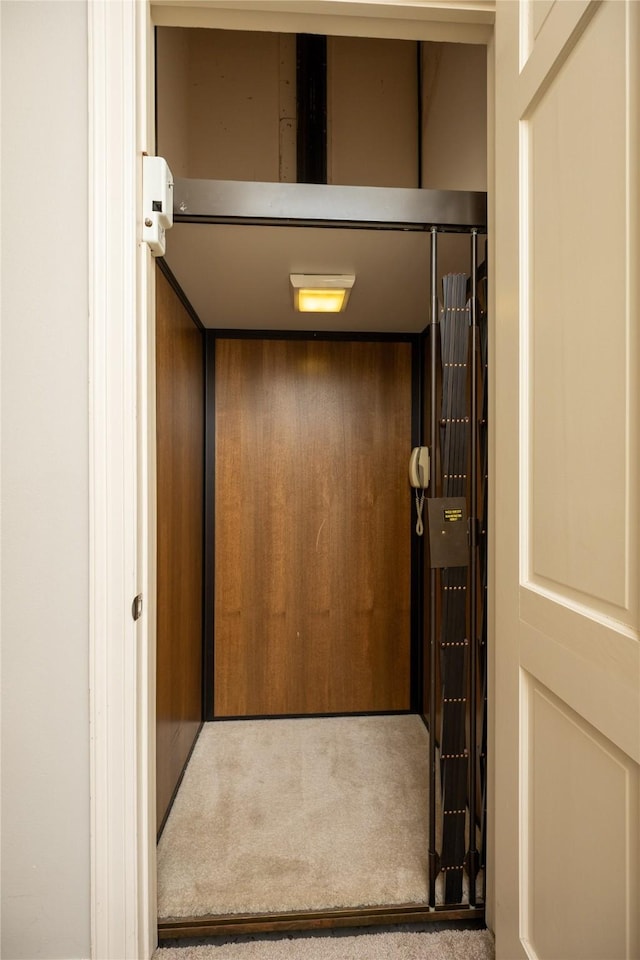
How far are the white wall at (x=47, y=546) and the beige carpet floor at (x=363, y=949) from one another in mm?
331

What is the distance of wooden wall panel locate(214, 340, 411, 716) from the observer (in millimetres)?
2697

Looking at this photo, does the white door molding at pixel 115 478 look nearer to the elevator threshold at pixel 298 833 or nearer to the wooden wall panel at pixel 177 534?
the elevator threshold at pixel 298 833

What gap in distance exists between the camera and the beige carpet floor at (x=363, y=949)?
4.26 feet

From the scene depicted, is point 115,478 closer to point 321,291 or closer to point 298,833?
point 321,291

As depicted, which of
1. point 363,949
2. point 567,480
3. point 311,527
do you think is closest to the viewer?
point 567,480

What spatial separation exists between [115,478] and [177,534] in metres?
0.94

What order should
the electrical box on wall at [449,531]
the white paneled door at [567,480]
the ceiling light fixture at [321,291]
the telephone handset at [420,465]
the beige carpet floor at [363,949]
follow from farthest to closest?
the telephone handset at [420,465] < the ceiling light fixture at [321,291] < the electrical box on wall at [449,531] < the beige carpet floor at [363,949] < the white paneled door at [567,480]

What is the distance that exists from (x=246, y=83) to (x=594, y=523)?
2.67 m

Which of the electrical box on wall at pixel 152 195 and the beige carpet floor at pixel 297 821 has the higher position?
the electrical box on wall at pixel 152 195

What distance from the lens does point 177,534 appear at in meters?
2.04

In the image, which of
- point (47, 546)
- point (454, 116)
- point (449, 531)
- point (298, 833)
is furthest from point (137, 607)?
point (454, 116)

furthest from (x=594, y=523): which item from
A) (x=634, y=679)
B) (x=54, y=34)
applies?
(x=54, y=34)

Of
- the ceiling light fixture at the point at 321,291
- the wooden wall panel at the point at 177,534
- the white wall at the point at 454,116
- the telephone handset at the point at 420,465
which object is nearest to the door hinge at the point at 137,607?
the wooden wall panel at the point at 177,534

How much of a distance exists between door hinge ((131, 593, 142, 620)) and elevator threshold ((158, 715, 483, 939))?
843 millimetres
